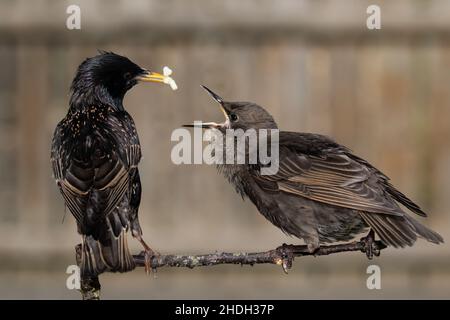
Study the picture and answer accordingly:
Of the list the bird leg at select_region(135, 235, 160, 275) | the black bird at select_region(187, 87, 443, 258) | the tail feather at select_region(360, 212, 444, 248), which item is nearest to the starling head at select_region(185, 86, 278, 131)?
the black bird at select_region(187, 87, 443, 258)

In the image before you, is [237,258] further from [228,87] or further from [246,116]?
[228,87]

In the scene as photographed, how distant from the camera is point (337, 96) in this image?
6824 millimetres

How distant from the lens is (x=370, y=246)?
8.26 feet

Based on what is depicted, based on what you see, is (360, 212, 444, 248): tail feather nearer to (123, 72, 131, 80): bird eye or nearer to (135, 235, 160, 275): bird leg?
(135, 235, 160, 275): bird leg

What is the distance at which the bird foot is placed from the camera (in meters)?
2.45

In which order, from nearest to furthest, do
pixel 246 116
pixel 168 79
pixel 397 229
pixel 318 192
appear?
1. pixel 168 79
2. pixel 397 229
3. pixel 318 192
4. pixel 246 116

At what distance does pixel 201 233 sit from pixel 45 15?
1.70 meters

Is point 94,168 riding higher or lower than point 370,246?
higher

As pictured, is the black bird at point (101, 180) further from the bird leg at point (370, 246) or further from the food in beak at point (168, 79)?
the bird leg at point (370, 246)

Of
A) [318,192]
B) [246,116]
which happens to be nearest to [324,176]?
[318,192]

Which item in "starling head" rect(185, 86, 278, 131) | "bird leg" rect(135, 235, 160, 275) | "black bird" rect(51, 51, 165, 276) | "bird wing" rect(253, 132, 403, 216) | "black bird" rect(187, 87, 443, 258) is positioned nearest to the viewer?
"bird leg" rect(135, 235, 160, 275)

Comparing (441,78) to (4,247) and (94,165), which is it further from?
(94,165)

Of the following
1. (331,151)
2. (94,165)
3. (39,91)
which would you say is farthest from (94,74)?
(39,91)

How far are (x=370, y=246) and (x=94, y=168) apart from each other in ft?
2.22
